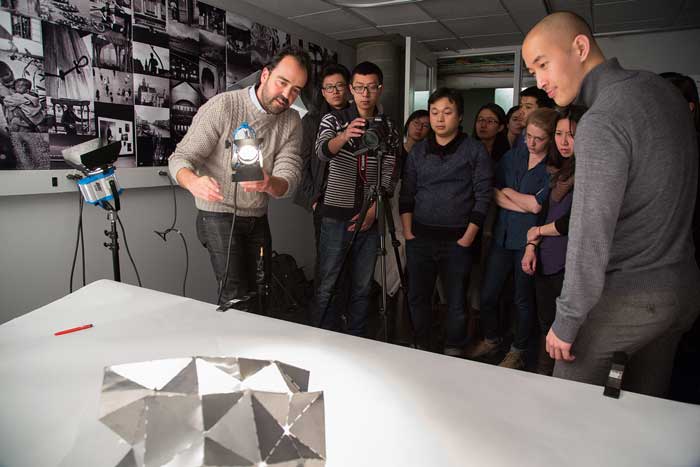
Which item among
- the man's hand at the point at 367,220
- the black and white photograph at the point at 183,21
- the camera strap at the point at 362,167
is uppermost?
the black and white photograph at the point at 183,21

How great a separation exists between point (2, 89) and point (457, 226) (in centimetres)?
217

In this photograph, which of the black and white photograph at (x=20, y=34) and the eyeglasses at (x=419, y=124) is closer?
the black and white photograph at (x=20, y=34)

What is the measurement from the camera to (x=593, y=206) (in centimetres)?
97

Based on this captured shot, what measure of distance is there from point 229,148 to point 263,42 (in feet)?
7.55

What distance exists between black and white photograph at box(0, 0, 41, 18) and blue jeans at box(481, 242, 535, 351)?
8.11ft

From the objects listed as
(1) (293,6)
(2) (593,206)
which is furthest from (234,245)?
(1) (293,6)

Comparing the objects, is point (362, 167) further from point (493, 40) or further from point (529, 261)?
point (493, 40)

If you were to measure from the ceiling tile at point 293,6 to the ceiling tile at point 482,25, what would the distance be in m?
1.17

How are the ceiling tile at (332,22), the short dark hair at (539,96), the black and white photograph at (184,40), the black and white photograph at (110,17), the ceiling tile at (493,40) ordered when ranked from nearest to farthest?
the black and white photograph at (110,17), the short dark hair at (539,96), the black and white photograph at (184,40), the ceiling tile at (332,22), the ceiling tile at (493,40)

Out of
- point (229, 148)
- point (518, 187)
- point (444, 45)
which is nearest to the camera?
point (229, 148)

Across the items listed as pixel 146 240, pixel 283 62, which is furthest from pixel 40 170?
pixel 283 62

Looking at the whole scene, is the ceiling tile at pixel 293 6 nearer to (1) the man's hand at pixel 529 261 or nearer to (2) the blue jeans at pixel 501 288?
(2) the blue jeans at pixel 501 288

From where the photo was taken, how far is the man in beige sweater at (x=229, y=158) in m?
1.65

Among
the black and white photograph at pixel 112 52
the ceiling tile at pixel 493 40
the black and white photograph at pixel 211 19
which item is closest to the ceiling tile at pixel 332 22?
the black and white photograph at pixel 211 19
